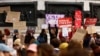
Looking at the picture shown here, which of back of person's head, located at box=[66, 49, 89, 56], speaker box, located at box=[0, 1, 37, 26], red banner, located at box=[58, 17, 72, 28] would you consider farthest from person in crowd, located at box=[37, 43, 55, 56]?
speaker box, located at box=[0, 1, 37, 26]

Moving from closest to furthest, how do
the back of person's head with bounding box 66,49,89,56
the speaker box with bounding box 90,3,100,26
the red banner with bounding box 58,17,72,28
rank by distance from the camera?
1. the back of person's head with bounding box 66,49,89,56
2. the red banner with bounding box 58,17,72,28
3. the speaker box with bounding box 90,3,100,26

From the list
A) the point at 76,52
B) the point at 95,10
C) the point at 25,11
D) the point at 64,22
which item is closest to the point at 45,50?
the point at 76,52

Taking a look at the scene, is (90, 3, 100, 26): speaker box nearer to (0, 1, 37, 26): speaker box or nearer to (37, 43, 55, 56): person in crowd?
(0, 1, 37, 26): speaker box

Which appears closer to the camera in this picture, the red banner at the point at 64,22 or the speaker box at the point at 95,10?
the red banner at the point at 64,22

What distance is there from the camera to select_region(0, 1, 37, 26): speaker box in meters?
19.9

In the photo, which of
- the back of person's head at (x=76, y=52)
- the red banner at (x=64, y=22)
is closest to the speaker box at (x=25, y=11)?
the red banner at (x=64, y=22)

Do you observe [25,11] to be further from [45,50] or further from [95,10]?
[45,50]

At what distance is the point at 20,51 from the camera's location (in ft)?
23.9

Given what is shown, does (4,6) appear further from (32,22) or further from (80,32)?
(80,32)

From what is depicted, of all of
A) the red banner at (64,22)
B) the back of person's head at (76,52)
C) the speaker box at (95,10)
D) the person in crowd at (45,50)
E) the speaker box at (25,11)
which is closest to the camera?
the back of person's head at (76,52)

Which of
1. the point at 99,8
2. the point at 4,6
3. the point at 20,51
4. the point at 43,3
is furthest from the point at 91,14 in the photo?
the point at 20,51

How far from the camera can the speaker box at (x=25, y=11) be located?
19.9 metres

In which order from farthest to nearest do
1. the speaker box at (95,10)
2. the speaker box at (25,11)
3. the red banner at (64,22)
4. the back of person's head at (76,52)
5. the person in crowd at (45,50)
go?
the speaker box at (95,10), the speaker box at (25,11), the red banner at (64,22), the person in crowd at (45,50), the back of person's head at (76,52)

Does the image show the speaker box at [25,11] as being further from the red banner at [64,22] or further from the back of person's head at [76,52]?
the back of person's head at [76,52]
